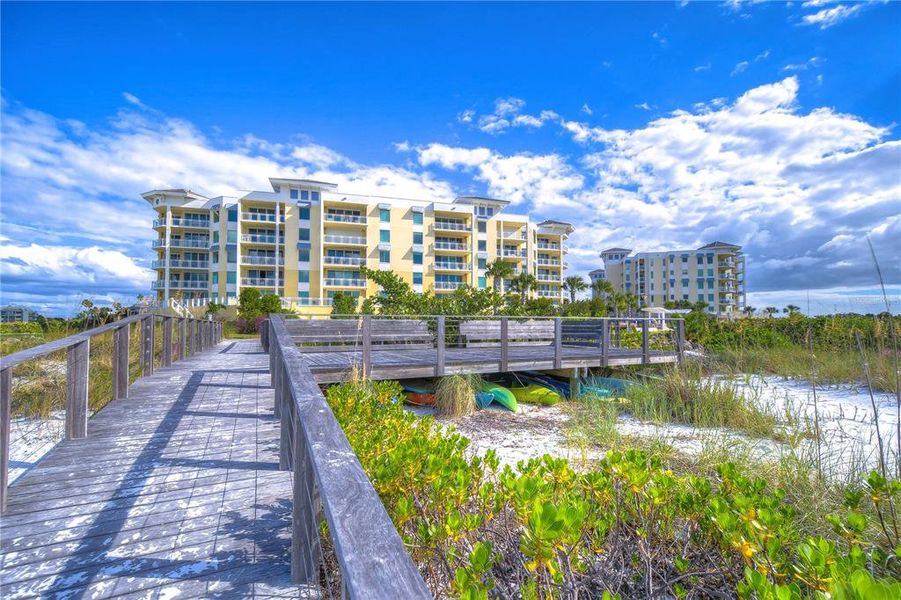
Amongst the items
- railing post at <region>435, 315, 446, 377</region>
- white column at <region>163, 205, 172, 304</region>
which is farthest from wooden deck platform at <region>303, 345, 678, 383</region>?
white column at <region>163, 205, 172, 304</region>

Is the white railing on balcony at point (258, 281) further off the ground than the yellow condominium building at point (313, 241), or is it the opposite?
the yellow condominium building at point (313, 241)

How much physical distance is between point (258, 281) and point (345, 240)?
9574 mm

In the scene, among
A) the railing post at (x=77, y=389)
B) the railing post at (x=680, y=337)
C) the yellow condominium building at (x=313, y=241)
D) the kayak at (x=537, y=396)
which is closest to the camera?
the railing post at (x=77, y=389)

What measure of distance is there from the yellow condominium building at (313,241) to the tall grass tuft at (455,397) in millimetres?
32167

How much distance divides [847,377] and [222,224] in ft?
154

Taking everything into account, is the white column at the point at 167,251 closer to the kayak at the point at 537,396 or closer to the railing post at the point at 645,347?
the kayak at the point at 537,396

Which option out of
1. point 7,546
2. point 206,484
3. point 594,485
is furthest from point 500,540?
point 7,546

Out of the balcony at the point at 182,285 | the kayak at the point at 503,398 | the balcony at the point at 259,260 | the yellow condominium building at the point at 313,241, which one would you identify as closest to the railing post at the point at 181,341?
the kayak at the point at 503,398

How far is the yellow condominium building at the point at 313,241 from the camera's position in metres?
42.7

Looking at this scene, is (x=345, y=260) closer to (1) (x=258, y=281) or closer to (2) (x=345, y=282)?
(2) (x=345, y=282)

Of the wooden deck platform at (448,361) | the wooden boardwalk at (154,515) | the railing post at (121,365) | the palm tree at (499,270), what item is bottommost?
the wooden boardwalk at (154,515)

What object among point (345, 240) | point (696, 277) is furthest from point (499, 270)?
point (696, 277)

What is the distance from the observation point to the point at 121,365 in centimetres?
551

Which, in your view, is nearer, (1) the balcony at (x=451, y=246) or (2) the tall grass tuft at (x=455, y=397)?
(2) the tall grass tuft at (x=455, y=397)
